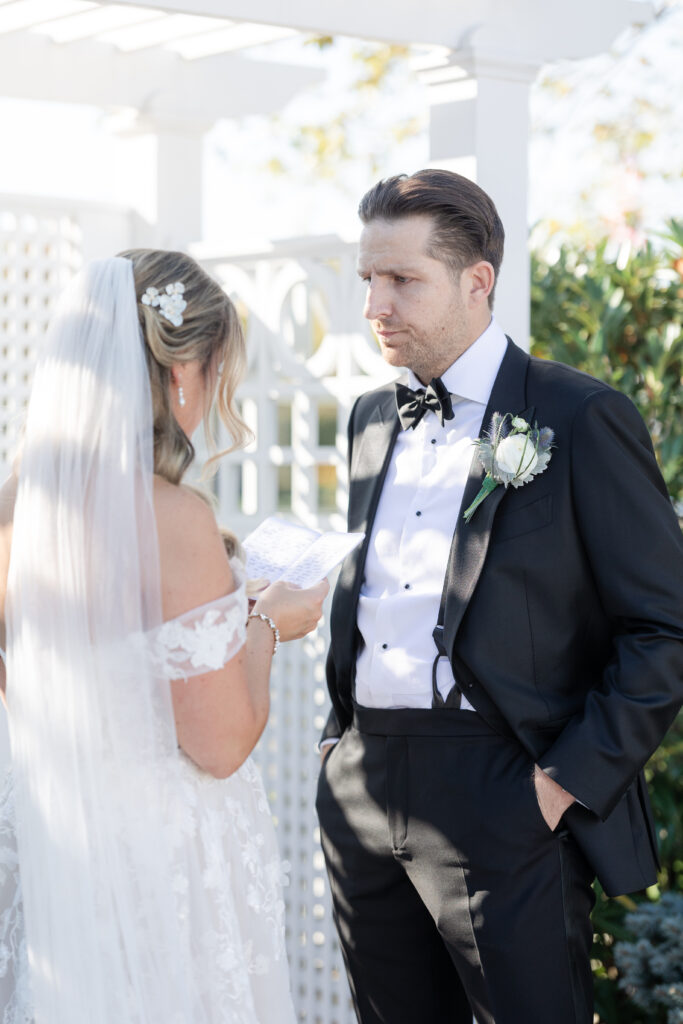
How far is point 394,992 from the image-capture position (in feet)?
9.80

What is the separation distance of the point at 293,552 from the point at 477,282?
74 cm

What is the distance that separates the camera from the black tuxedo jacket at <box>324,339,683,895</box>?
2.60 m

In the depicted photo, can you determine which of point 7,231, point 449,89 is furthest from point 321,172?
point 449,89

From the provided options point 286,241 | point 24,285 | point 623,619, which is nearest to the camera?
point 623,619

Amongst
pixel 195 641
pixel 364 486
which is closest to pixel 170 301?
pixel 195 641

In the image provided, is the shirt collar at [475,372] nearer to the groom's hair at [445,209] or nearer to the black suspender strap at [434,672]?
the groom's hair at [445,209]

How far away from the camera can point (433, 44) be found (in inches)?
137

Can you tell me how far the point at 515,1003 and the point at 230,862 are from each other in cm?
68

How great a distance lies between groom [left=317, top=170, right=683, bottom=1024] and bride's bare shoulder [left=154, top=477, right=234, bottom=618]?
636mm

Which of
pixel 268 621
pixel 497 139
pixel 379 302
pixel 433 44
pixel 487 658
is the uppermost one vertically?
pixel 433 44

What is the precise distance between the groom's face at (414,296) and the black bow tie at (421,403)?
56 millimetres

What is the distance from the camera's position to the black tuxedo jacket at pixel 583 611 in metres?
2.60

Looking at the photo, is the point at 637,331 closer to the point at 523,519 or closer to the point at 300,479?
the point at 300,479

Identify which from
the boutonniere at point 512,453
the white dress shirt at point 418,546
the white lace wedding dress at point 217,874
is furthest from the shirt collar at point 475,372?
the white lace wedding dress at point 217,874
